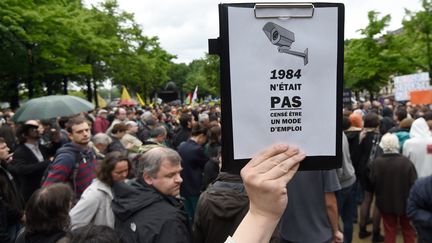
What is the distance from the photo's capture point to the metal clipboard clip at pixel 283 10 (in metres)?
1.34

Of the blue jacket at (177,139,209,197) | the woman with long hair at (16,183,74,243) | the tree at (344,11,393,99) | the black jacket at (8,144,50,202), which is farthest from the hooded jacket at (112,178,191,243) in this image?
the tree at (344,11,393,99)

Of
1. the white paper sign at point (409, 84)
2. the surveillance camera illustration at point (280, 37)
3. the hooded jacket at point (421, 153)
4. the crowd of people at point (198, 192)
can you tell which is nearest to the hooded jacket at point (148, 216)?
the crowd of people at point (198, 192)

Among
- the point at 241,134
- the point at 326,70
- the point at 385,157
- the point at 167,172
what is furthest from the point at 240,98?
the point at 385,157

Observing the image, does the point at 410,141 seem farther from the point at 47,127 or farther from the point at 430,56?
the point at 430,56

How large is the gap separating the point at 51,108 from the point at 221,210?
6.03m

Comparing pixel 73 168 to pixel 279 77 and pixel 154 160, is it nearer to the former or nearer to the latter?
pixel 154 160

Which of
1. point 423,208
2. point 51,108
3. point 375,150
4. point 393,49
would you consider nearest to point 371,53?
point 393,49

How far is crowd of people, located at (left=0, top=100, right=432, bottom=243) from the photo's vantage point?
4.47 feet

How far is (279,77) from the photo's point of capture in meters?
1.38

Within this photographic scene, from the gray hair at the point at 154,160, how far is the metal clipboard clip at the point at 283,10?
6.00 feet

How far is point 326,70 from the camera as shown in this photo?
1.41 meters

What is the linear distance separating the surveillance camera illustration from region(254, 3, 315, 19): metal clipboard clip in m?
0.04

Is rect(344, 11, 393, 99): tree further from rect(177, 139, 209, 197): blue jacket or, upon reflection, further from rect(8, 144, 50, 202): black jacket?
rect(8, 144, 50, 202): black jacket

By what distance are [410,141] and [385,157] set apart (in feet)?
2.36
